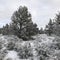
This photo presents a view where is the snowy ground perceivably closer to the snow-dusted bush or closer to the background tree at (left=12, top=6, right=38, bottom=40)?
the snow-dusted bush

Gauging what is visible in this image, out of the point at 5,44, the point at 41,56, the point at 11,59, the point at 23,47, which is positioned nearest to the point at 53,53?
the point at 41,56

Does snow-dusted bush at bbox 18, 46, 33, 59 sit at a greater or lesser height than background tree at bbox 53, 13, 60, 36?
lesser

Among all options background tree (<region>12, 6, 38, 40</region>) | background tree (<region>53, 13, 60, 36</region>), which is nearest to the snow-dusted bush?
background tree (<region>53, 13, 60, 36</region>)

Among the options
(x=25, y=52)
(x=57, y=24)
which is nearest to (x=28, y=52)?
(x=25, y=52)

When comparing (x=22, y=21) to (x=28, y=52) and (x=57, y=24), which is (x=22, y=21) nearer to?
(x=57, y=24)

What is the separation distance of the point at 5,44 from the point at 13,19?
39.4ft

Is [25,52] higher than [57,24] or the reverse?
the reverse

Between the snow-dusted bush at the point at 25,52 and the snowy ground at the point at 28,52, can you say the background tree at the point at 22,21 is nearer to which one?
the snowy ground at the point at 28,52

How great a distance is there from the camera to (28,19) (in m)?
37.1

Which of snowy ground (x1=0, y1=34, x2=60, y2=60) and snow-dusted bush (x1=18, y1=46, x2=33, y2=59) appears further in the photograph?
snow-dusted bush (x1=18, y1=46, x2=33, y2=59)

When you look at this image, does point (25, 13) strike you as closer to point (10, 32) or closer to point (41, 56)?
point (10, 32)

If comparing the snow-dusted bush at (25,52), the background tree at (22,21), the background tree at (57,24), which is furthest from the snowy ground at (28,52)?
the background tree at (22,21)

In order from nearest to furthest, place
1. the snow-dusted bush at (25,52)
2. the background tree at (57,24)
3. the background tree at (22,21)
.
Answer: the snow-dusted bush at (25,52)
the background tree at (57,24)
the background tree at (22,21)

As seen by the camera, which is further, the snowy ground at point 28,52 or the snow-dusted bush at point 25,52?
the snow-dusted bush at point 25,52
